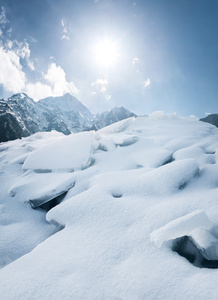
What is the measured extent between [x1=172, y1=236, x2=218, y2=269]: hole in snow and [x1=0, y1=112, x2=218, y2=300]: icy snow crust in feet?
0.37

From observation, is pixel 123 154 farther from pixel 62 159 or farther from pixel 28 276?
pixel 28 276

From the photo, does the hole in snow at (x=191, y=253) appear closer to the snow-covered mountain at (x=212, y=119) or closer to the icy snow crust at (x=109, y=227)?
the icy snow crust at (x=109, y=227)

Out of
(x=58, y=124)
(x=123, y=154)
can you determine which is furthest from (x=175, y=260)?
(x=58, y=124)

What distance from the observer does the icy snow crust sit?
167 cm

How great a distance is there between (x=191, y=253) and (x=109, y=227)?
1.16 metres

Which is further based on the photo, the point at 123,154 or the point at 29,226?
the point at 123,154

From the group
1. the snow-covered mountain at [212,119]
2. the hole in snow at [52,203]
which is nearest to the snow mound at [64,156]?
the hole in snow at [52,203]

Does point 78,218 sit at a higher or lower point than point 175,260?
higher

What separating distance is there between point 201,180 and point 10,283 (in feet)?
11.3

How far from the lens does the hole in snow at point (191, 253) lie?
6.48ft

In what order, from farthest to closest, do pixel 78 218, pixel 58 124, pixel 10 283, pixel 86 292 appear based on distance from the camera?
pixel 58 124 → pixel 78 218 → pixel 10 283 → pixel 86 292

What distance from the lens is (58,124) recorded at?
17725cm

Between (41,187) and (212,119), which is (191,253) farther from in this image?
(212,119)

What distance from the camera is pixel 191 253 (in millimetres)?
2092
